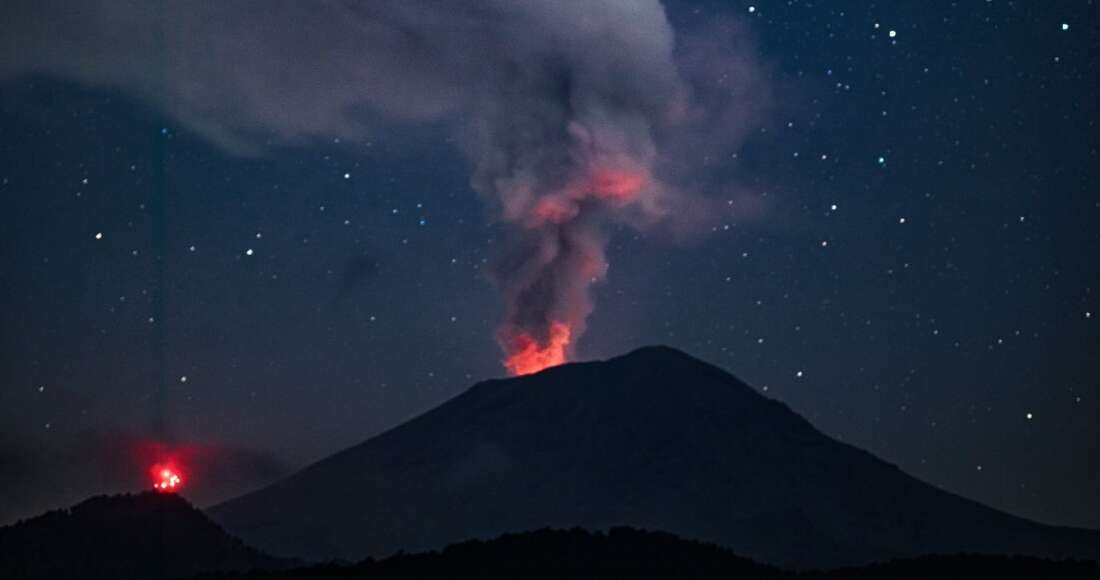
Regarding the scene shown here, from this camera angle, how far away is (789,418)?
157875 millimetres

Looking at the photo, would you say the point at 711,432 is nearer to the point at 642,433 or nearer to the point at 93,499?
the point at 642,433

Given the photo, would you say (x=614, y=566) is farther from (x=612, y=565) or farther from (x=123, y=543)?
(x=123, y=543)

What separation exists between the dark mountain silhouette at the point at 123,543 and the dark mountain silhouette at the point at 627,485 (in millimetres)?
39138

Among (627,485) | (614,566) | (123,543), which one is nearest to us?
(614,566)

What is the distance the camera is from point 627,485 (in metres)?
134

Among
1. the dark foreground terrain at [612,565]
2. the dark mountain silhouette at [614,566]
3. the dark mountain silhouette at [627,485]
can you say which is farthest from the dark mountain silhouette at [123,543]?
the dark mountain silhouette at [627,485]

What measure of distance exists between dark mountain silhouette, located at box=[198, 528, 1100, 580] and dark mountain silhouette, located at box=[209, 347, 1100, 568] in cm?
7184

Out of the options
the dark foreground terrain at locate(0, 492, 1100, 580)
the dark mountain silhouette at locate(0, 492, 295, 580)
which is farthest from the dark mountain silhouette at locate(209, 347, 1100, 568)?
the dark foreground terrain at locate(0, 492, 1100, 580)

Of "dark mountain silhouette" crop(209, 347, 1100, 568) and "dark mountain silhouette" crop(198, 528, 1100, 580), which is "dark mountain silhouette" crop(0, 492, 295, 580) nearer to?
"dark mountain silhouette" crop(198, 528, 1100, 580)

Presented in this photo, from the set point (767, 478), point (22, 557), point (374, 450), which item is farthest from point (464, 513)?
point (22, 557)

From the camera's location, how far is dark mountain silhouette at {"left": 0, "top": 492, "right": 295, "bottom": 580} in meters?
59.0

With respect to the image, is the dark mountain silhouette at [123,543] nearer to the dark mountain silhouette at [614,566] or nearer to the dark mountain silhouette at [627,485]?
the dark mountain silhouette at [614,566]

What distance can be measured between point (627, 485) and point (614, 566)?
102 metres

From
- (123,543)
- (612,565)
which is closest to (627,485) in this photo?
(123,543)
